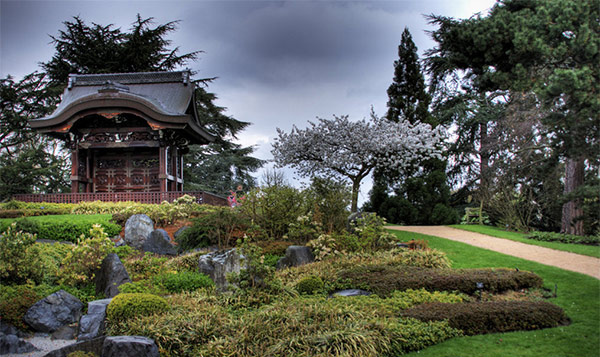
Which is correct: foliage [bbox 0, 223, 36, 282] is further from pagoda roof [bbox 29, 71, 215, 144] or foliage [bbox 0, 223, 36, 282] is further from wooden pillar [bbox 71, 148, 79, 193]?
wooden pillar [bbox 71, 148, 79, 193]

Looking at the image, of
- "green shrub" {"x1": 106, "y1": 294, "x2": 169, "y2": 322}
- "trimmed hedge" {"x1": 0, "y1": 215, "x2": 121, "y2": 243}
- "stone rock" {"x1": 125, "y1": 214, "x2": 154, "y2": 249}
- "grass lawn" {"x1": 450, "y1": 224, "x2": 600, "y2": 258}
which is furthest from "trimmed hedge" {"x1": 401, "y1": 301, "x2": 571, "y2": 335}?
"trimmed hedge" {"x1": 0, "y1": 215, "x2": 121, "y2": 243}

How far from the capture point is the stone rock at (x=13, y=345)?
212 inches

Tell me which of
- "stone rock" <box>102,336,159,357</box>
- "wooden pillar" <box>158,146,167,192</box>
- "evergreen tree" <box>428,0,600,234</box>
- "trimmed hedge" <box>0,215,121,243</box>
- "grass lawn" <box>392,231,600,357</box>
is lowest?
"grass lawn" <box>392,231,600,357</box>

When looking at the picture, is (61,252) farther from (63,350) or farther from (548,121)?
(548,121)

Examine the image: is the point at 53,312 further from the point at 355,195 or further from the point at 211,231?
the point at 355,195

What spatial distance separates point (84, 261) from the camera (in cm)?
749

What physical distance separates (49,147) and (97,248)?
18.5m

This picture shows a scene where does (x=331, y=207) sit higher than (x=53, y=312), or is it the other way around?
(x=331, y=207)

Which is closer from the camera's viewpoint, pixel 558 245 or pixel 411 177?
pixel 558 245

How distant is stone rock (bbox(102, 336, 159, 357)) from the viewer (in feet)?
15.3

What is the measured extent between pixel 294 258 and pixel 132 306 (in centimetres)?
441

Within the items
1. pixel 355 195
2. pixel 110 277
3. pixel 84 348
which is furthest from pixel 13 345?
pixel 355 195

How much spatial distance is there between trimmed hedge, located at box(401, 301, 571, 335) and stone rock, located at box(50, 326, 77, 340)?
4714 mm

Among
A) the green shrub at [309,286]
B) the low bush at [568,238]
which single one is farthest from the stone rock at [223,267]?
the low bush at [568,238]
